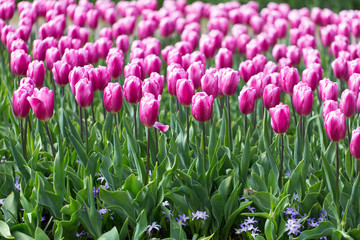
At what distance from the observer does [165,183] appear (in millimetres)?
2906

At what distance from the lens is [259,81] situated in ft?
11.2

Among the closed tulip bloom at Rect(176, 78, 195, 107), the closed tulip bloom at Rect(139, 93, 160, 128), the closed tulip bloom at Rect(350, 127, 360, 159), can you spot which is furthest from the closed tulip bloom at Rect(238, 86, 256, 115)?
the closed tulip bloom at Rect(350, 127, 360, 159)

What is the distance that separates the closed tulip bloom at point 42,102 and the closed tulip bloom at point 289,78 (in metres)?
1.39

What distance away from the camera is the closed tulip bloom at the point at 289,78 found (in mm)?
3377

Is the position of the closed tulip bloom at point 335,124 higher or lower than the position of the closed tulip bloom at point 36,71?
higher

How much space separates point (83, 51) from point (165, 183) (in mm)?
1385

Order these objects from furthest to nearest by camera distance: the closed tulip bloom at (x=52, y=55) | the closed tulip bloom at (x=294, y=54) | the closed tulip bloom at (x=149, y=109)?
the closed tulip bloom at (x=294, y=54), the closed tulip bloom at (x=52, y=55), the closed tulip bloom at (x=149, y=109)

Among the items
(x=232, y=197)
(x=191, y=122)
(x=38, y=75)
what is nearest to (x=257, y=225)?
(x=232, y=197)

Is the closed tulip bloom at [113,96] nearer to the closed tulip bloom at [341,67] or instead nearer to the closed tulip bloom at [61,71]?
the closed tulip bloom at [61,71]

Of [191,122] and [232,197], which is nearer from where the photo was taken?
[232,197]

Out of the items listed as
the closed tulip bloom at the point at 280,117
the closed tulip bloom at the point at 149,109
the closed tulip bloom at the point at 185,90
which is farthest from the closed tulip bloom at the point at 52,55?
the closed tulip bloom at the point at 280,117

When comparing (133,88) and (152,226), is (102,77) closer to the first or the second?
(133,88)

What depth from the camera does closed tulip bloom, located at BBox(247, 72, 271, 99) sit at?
3.40 metres

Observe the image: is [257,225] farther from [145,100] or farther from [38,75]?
[38,75]
